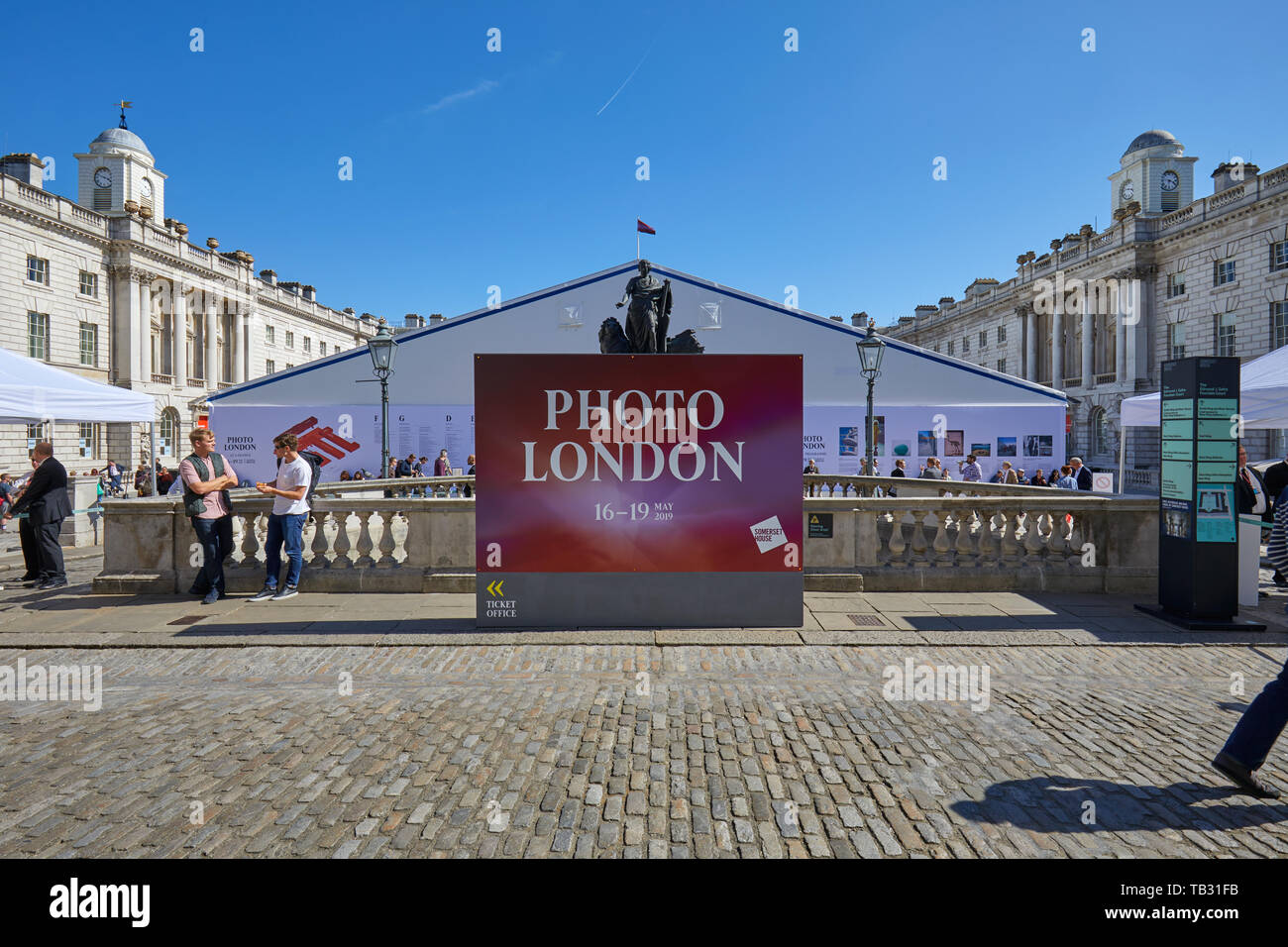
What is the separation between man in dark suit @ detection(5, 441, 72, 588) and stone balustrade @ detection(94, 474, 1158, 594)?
105 centimetres

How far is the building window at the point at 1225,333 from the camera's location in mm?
37844

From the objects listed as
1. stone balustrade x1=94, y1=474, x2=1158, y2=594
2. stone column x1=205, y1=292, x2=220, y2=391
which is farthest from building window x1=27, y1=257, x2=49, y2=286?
stone balustrade x1=94, y1=474, x2=1158, y2=594

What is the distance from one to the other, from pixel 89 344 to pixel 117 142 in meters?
18.2

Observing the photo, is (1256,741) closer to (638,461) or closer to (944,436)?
(638,461)

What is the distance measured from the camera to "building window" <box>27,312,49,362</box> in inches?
1359

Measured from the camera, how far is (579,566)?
686cm

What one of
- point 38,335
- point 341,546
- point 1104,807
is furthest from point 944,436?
point 38,335

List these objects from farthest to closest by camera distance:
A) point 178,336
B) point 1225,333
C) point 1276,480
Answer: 1. point 178,336
2. point 1225,333
3. point 1276,480

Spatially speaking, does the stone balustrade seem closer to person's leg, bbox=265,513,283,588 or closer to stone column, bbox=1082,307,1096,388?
person's leg, bbox=265,513,283,588

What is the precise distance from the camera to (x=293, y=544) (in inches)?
314

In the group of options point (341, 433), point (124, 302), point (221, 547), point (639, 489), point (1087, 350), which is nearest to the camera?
point (639, 489)

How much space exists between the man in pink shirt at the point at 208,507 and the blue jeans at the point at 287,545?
48 centimetres
